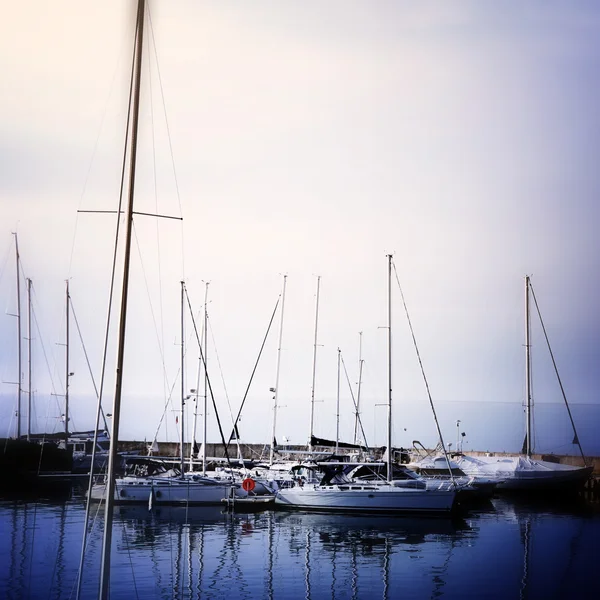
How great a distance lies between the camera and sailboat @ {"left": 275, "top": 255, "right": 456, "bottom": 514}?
37.0 metres

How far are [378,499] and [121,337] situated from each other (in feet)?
81.3

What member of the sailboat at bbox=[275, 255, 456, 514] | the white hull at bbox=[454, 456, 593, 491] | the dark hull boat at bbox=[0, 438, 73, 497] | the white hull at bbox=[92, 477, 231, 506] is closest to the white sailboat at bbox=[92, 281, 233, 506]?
the white hull at bbox=[92, 477, 231, 506]

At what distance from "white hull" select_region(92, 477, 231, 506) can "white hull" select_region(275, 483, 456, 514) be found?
4.55 meters

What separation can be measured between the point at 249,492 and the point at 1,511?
11205mm

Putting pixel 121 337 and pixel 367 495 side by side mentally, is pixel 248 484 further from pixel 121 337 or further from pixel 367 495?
pixel 121 337

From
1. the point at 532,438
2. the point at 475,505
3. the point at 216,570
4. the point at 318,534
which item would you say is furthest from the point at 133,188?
the point at 532,438

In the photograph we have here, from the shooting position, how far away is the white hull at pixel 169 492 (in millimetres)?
39406

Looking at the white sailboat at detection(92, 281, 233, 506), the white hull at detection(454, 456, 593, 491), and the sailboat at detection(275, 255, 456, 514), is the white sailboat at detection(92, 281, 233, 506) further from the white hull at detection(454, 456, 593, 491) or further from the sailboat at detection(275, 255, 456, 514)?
the white hull at detection(454, 456, 593, 491)

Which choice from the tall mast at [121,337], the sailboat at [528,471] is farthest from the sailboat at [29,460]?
the tall mast at [121,337]

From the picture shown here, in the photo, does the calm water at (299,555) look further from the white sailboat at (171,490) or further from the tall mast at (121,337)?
the tall mast at (121,337)

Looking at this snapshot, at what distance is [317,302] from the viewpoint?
5066 centimetres

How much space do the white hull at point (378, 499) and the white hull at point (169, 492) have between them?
455cm

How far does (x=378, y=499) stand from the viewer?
3706 cm

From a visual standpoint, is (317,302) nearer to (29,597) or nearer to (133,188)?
(29,597)
